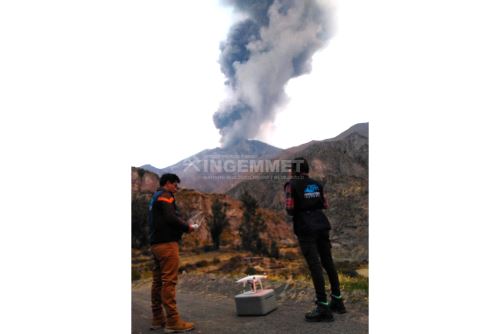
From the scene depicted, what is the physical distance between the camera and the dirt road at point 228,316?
8641mm

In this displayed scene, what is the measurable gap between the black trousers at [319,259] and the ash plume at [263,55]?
143cm

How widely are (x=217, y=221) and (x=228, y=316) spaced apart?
113 centimetres

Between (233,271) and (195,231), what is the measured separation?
0.67 m

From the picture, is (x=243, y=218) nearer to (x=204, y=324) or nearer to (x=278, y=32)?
(x=204, y=324)

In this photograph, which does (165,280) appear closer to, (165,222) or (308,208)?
(165,222)

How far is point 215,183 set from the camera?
899 cm

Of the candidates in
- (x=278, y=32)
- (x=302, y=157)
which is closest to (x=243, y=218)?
(x=302, y=157)

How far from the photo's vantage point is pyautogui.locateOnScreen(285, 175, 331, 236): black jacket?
29.3 ft

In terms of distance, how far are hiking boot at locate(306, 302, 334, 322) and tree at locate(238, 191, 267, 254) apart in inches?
35.7

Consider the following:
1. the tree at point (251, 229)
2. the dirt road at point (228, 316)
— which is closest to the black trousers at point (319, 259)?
the dirt road at point (228, 316)

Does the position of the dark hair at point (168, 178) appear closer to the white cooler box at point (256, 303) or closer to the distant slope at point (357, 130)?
the white cooler box at point (256, 303)

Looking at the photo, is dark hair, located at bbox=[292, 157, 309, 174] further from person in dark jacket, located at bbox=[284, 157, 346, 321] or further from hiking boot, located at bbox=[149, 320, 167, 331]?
hiking boot, located at bbox=[149, 320, 167, 331]

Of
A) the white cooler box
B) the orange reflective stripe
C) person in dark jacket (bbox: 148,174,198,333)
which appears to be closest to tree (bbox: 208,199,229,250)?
person in dark jacket (bbox: 148,174,198,333)

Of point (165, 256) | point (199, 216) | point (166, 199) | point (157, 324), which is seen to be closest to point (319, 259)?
point (199, 216)
